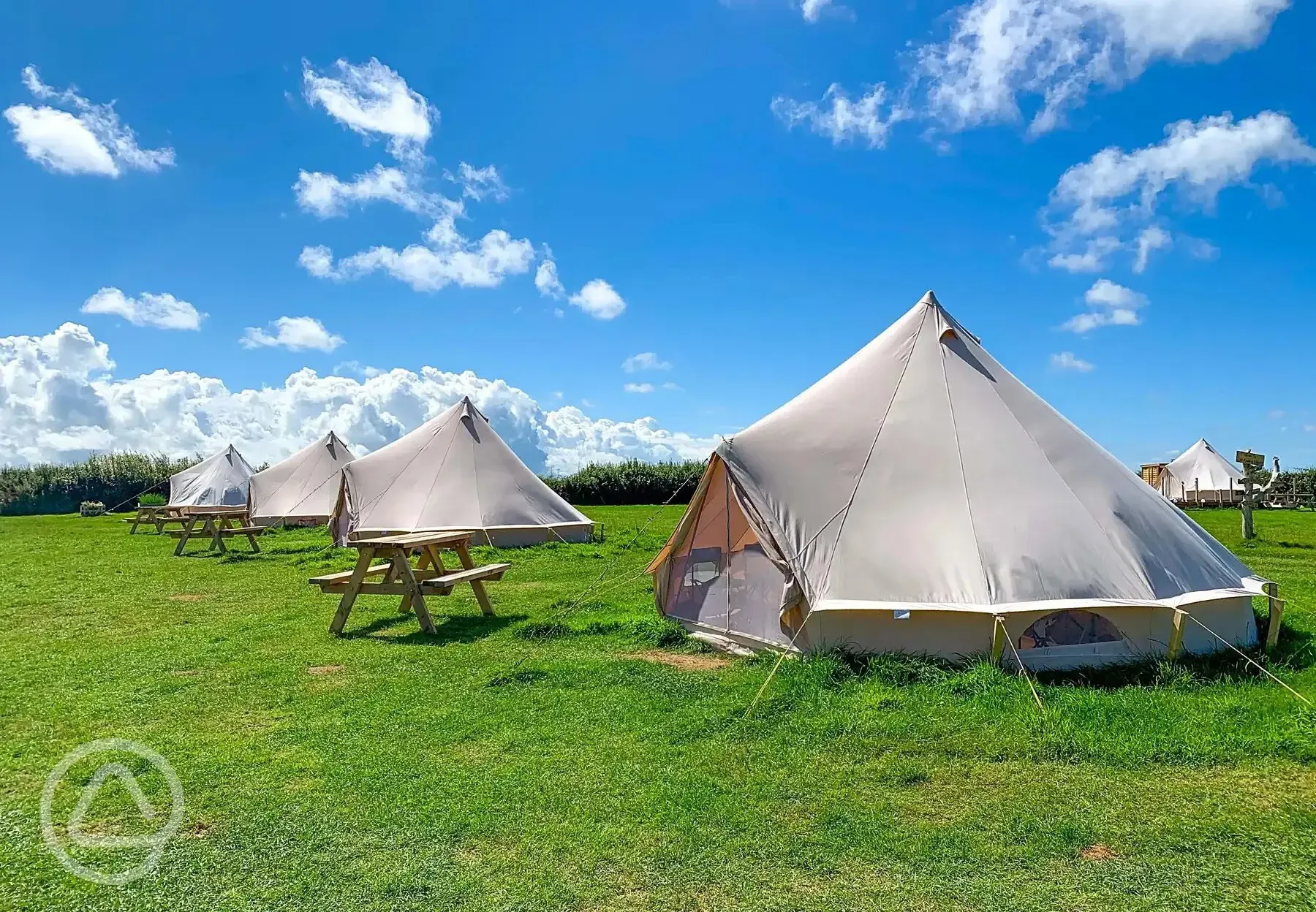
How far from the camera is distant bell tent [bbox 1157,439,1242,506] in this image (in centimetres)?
3950

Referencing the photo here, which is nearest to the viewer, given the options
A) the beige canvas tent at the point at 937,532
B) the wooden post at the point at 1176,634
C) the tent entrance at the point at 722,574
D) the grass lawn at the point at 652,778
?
the grass lawn at the point at 652,778

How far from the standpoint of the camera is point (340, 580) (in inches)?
370

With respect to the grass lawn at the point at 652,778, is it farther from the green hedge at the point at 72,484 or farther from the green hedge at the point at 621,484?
the green hedge at the point at 72,484

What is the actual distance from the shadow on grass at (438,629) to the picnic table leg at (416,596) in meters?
0.09

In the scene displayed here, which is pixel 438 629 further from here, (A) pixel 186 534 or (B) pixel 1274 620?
(A) pixel 186 534

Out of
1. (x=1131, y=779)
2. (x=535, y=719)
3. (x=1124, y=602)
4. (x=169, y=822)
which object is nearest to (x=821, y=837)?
(x=1131, y=779)

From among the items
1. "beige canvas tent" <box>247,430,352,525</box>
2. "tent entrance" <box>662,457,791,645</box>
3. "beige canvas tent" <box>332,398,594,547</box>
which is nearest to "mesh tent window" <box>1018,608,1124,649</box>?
"tent entrance" <box>662,457,791,645</box>

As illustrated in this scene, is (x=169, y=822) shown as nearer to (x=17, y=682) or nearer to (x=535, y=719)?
(x=535, y=719)

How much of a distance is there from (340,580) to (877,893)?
7.42m

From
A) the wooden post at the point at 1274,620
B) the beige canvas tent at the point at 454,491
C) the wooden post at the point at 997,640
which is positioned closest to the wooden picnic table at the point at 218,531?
the beige canvas tent at the point at 454,491

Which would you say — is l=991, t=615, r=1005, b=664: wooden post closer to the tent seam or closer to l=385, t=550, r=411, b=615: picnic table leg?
the tent seam

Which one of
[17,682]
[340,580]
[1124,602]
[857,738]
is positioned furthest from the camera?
[340,580]

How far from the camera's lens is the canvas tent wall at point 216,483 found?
3123 centimetres

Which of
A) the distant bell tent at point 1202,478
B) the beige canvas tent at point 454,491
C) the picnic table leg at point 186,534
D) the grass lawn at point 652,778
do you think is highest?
the distant bell tent at point 1202,478
